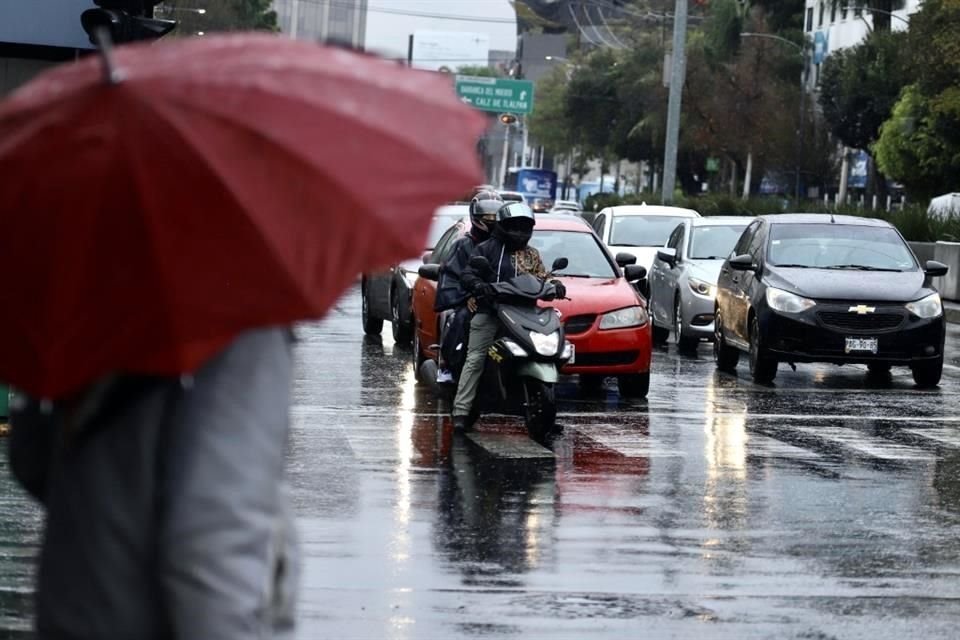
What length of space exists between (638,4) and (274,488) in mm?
117353

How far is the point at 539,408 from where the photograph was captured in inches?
544

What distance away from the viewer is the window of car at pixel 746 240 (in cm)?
2125

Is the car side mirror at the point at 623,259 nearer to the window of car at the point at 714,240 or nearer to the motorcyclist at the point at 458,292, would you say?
the motorcyclist at the point at 458,292

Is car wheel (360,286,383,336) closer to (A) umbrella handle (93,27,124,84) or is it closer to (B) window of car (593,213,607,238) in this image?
(B) window of car (593,213,607,238)

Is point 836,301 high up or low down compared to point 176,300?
down

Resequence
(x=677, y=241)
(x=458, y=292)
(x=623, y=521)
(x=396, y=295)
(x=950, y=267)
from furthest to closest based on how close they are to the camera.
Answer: (x=950, y=267), (x=677, y=241), (x=396, y=295), (x=458, y=292), (x=623, y=521)

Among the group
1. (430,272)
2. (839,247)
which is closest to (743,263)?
(839,247)

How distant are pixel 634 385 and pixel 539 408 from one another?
3927 millimetres

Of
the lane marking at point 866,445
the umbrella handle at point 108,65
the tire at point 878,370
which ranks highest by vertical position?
the umbrella handle at point 108,65

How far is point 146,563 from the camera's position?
371cm

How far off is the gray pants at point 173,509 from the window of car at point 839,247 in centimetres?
1661

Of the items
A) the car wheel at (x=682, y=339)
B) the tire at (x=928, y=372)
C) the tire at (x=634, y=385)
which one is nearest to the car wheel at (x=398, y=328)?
the car wheel at (x=682, y=339)

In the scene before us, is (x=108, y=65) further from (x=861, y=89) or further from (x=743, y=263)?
(x=861, y=89)

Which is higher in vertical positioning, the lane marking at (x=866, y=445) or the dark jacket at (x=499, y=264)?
the dark jacket at (x=499, y=264)
